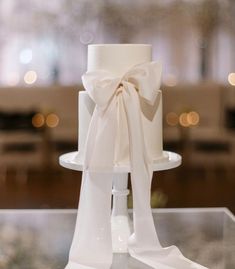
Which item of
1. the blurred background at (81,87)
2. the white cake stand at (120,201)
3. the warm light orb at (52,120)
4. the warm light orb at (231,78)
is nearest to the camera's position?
the white cake stand at (120,201)

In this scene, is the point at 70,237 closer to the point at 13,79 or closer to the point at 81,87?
the point at 81,87

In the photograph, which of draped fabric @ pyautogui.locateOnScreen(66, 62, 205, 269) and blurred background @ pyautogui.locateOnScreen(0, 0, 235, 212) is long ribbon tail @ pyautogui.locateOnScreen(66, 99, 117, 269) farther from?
blurred background @ pyautogui.locateOnScreen(0, 0, 235, 212)

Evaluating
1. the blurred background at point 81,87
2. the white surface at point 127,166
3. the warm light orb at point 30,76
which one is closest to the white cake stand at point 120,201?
the white surface at point 127,166

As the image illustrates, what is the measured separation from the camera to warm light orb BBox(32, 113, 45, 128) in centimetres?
442

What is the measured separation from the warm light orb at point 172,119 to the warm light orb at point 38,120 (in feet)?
3.68

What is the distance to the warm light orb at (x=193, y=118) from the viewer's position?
4550 millimetres

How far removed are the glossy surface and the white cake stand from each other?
41 millimetres

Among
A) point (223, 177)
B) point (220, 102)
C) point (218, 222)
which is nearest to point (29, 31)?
point (220, 102)

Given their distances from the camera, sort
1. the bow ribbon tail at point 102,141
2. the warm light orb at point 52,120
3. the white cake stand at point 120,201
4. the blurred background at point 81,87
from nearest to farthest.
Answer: the bow ribbon tail at point 102,141 → the white cake stand at point 120,201 → the blurred background at point 81,87 → the warm light orb at point 52,120

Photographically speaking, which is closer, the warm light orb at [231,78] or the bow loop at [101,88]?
the bow loop at [101,88]

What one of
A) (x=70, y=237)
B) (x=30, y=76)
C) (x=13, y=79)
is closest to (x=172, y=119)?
(x=30, y=76)

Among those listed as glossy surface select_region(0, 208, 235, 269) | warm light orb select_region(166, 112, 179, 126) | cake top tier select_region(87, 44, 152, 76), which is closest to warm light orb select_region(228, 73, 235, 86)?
warm light orb select_region(166, 112, 179, 126)

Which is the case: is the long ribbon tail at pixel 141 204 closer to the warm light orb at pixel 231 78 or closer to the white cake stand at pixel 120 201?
the white cake stand at pixel 120 201

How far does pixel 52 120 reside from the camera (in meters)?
4.57
